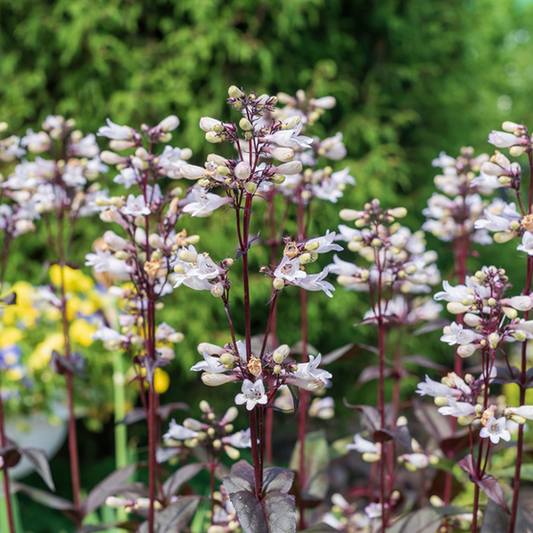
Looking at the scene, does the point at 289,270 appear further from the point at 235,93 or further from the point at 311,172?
the point at 311,172

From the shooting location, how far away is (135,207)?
1.47m

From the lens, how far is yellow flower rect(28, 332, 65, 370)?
332 centimetres

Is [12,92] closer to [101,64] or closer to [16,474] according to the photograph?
[101,64]

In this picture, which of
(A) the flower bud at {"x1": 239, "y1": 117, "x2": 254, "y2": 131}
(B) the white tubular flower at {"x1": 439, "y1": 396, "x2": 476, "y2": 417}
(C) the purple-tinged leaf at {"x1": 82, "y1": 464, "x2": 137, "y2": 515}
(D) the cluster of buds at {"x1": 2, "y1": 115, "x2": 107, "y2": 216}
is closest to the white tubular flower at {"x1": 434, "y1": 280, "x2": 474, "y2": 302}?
(B) the white tubular flower at {"x1": 439, "y1": 396, "x2": 476, "y2": 417}

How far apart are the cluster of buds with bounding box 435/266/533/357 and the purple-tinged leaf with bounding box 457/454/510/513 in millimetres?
244

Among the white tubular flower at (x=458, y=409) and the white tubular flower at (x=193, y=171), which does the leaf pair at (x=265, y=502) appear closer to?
the white tubular flower at (x=458, y=409)

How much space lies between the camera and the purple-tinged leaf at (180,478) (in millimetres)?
1555

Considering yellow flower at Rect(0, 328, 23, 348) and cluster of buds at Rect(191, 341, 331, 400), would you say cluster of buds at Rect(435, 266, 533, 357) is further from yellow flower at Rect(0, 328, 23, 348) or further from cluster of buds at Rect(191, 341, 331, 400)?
yellow flower at Rect(0, 328, 23, 348)

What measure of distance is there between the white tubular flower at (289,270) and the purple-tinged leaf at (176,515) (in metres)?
0.67

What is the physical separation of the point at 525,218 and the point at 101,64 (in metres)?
3.61

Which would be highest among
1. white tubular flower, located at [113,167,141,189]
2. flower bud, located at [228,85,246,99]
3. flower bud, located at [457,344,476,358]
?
flower bud, located at [228,85,246,99]

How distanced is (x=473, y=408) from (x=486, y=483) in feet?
0.52

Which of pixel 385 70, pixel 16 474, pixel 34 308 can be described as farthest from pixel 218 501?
pixel 385 70

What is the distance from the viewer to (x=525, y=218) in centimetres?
128
